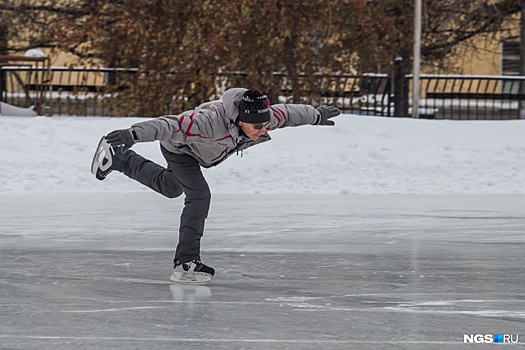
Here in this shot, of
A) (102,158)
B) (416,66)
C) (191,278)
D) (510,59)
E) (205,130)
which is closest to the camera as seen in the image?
(205,130)

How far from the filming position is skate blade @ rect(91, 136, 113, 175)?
20.3ft

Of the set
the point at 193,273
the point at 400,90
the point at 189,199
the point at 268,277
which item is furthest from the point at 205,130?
the point at 400,90

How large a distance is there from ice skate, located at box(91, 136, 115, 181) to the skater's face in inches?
28.1

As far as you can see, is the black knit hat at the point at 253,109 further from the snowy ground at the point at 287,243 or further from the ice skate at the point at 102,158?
the snowy ground at the point at 287,243

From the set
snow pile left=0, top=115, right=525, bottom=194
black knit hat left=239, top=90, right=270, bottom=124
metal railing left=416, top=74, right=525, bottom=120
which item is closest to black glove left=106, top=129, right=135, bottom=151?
black knit hat left=239, top=90, right=270, bottom=124

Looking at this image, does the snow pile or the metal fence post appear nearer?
the snow pile

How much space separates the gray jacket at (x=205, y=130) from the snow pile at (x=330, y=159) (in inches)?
260

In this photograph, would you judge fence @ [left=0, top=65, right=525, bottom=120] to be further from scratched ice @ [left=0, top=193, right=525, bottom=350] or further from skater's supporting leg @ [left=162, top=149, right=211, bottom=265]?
skater's supporting leg @ [left=162, top=149, right=211, bottom=265]

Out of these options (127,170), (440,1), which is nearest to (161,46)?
(440,1)

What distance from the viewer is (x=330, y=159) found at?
582 inches

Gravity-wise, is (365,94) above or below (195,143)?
below

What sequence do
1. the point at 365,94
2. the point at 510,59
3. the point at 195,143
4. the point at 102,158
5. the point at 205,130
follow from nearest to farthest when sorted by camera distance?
the point at 205,130, the point at 195,143, the point at 102,158, the point at 365,94, the point at 510,59

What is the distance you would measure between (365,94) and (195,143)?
47.7 feet

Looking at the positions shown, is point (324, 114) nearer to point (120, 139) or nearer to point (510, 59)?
point (120, 139)
